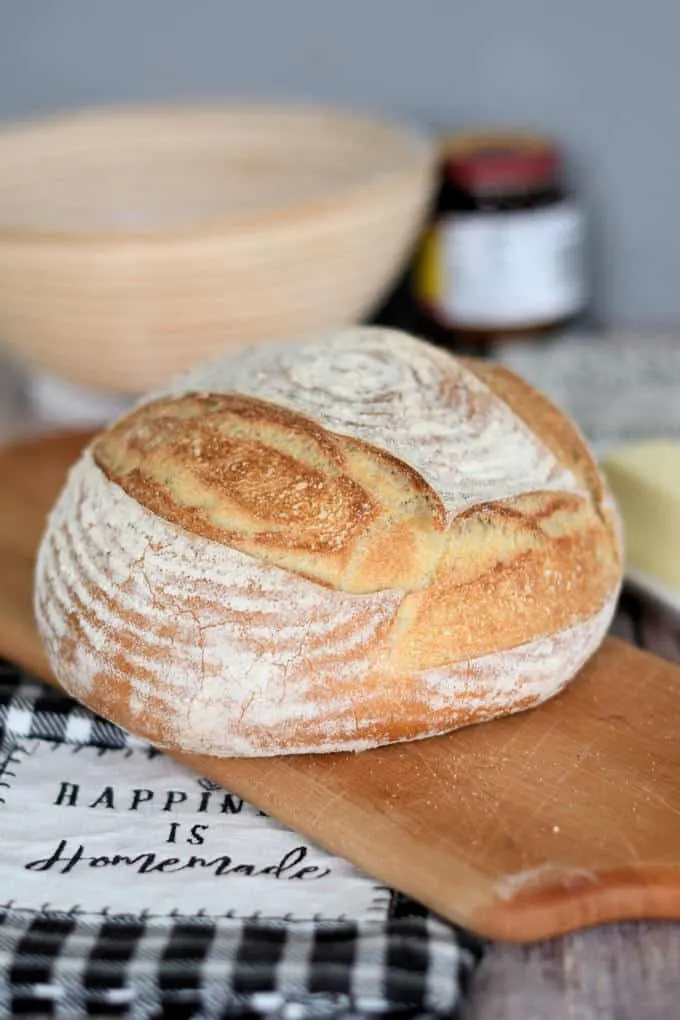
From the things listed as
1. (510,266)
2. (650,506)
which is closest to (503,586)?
(650,506)

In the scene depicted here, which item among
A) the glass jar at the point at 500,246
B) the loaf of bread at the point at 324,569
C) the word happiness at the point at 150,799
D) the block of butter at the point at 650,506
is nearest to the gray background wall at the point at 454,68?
the glass jar at the point at 500,246

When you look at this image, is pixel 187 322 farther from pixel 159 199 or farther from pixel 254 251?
pixel 159 199

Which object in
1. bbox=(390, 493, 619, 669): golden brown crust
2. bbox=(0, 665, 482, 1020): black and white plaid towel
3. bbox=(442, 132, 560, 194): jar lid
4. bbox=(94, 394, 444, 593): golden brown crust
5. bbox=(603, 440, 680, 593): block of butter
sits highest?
bbox=(442, 132, 560, 194): jar lid

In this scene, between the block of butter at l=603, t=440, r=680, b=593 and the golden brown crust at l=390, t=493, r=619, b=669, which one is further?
the block of butter at l=603, t=440, r=680, b=593

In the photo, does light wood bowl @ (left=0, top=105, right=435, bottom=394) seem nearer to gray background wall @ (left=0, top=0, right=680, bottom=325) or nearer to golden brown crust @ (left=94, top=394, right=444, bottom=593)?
gray background wall @ (left=0, top=0, right=680, bottom=325)

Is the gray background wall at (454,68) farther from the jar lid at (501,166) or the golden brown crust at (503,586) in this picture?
the golden brown crust at (503,586)

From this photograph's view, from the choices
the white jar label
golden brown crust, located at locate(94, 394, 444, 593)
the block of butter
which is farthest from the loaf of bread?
the white jar label
